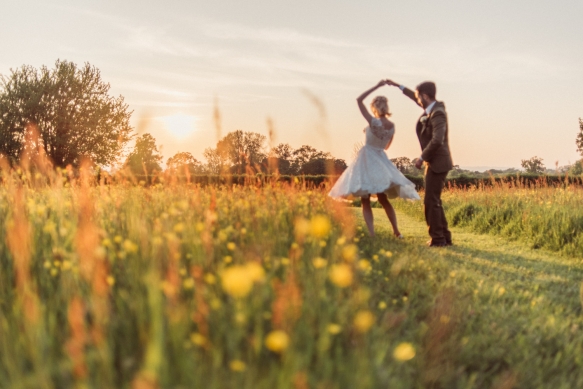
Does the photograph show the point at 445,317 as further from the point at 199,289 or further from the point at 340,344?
the point at 199,289

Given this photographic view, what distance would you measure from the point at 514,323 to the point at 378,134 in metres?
4.47

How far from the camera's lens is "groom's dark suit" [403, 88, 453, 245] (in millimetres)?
8188

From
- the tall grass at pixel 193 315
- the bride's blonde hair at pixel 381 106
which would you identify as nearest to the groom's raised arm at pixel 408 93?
the bride's blonde hair at pixel 381 106

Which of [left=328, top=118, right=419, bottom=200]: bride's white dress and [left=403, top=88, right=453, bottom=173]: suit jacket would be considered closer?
[left=403, top=88, right=453, bottom=173]: suit jacket

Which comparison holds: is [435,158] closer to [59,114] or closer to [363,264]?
[363,264]

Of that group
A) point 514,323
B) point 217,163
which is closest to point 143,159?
point 217,163

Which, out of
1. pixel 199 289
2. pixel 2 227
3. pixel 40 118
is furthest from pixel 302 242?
pixel 40 118

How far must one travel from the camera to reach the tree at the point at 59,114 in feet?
119

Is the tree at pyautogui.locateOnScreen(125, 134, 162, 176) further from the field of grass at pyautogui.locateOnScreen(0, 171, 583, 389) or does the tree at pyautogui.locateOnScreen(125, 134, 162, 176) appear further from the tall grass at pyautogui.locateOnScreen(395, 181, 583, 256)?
the tall grass at pyautogui.locateOnScreen(395, 181, 583, 256)

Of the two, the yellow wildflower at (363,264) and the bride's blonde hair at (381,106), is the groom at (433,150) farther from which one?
the yellow wildflower at (363,264)

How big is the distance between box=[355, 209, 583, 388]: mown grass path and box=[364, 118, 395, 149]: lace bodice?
6.27ft

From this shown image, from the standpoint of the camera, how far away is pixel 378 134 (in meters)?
8.42

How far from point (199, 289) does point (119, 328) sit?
19.3 inches

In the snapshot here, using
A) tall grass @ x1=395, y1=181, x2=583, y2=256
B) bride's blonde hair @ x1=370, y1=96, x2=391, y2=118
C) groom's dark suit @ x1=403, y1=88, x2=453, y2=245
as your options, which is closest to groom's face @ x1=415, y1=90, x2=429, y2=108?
groom's dark suit @ x1=403, y1=88, x2=453, y2=245
